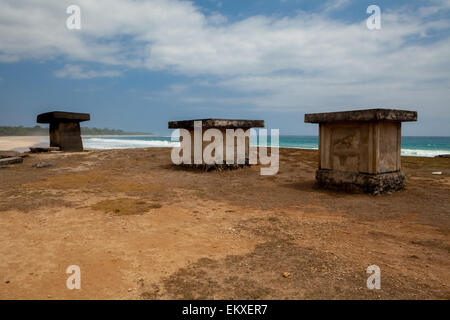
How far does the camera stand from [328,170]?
23.8ft

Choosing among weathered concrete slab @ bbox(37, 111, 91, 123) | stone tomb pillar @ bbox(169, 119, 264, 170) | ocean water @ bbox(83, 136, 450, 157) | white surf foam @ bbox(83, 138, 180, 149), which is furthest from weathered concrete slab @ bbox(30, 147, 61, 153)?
ocean water @ bbox(83, 136, 450, 157)

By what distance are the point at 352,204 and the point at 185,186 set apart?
4.10m

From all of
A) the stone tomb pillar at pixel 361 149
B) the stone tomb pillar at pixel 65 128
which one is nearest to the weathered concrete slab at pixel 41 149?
the stone tomb pillar at pixel 65 128

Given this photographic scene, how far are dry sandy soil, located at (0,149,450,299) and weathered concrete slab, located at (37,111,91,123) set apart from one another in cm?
786

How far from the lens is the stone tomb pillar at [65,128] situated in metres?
15.0

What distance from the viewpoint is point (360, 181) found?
21.6 feet

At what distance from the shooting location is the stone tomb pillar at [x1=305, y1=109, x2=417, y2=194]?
635 centimetres

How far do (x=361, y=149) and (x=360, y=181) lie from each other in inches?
28.5

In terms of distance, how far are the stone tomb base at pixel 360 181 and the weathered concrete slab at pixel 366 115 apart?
1.25m

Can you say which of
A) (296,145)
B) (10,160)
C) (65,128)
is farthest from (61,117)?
(296,145)

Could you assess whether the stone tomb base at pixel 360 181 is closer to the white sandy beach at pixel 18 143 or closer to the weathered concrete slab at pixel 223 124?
the weathered concrete slab at pixel 223 124

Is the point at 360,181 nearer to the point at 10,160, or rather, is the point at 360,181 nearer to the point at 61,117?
the point at 10,160

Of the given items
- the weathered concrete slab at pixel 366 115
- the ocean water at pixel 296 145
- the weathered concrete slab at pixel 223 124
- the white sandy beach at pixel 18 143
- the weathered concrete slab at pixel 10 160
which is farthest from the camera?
the ocean water at pixel 296 145

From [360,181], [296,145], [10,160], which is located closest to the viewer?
[360,181]
